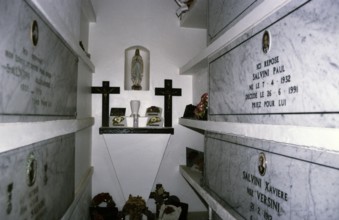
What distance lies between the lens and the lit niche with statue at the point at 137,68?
2.48 m

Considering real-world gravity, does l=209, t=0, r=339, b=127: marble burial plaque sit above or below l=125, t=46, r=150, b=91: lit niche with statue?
below

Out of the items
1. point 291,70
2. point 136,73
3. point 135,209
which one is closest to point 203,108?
point 136,73

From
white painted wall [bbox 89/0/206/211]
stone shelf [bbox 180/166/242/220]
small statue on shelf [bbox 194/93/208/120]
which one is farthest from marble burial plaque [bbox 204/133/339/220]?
white painted wall [bbox 89/0/206/211]

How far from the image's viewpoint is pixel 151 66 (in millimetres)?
2590

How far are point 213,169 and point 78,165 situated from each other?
0.90 metres

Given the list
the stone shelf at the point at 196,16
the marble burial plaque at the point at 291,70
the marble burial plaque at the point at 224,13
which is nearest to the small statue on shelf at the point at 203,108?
the marble burial plaque at the point at 224,13

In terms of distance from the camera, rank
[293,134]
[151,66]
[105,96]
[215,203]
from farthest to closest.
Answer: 1. [151,66]
2. [105,96]
3. [215,203]
4. [293,134]

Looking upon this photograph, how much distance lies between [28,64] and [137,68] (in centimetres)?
165

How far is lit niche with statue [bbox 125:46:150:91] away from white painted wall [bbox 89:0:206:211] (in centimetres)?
6

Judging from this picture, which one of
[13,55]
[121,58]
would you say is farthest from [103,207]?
[13,55]

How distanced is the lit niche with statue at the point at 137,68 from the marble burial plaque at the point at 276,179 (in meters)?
1.21

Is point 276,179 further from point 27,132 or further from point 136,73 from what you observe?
point 136,73

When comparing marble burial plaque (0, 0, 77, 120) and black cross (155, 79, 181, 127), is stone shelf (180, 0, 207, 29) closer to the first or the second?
black cross (155, 79, 181, 127)

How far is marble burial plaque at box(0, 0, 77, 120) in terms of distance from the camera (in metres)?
0.70
